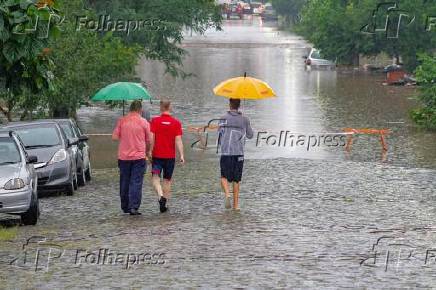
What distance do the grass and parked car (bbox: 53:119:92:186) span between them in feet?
21.8

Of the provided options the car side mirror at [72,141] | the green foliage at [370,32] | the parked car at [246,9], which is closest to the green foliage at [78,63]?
→ the car side mirror at [72,141]

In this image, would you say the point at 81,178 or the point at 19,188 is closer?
the point at 19,188

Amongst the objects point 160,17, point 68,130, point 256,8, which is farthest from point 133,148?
point 256,8

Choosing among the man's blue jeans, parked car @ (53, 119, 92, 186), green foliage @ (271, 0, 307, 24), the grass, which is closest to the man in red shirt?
the man's blue jeans

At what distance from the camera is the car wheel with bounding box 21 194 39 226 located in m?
17.4

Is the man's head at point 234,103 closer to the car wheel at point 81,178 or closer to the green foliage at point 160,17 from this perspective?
the car wheel at point 81,178

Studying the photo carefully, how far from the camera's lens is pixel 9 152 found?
18547 mm

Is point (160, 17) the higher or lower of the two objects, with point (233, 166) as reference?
lower

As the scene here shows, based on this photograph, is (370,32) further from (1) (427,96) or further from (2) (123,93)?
(2) (123,93)

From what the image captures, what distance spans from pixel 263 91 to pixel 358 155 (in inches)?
465

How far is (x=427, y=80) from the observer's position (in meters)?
40.0

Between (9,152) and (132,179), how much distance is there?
206 centimetres

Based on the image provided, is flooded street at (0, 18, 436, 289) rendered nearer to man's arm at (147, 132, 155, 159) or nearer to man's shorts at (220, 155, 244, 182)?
man's shorts at (220, 155, 244, 182)

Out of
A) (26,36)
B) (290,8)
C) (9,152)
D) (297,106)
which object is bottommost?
(290,8)
